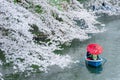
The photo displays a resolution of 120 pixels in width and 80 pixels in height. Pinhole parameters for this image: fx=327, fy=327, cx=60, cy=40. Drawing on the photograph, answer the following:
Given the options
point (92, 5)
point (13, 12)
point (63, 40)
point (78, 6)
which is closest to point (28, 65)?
point (13, 12)

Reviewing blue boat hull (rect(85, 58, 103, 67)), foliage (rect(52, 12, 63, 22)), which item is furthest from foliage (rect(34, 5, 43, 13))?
blue boat hull (rect(85, 58, 103, 67))

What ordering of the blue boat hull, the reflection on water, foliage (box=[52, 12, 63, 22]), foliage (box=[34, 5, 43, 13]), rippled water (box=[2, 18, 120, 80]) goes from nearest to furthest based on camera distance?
rippled water (box=[2, 18, 120, 80])
the reflection on water
the blue boat hull
foliage (box=[34, 5, 43, 13])
foliage (box=[52, 12, 63, 22])

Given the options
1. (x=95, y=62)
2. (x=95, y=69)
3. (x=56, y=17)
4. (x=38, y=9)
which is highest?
(x=38, y=9)

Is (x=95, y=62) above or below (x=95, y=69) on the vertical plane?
above

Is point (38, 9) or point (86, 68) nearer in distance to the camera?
point (86, 68)

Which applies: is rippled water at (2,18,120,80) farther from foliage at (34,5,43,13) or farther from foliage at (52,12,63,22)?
foliage at (34,5,43,13)

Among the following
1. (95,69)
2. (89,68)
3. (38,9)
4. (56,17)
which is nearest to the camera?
(95,69)

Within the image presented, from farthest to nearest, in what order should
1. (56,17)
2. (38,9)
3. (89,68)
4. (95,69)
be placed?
(56,17), (38,9), (89,68), (95,69)

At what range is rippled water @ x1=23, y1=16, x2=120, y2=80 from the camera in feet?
48.0

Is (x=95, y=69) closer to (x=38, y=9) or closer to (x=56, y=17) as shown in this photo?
(x=38, y=9)

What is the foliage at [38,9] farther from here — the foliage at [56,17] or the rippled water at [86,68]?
the rippled water at [86,68]

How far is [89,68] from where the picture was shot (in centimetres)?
1620

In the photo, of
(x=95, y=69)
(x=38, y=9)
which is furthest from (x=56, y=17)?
(x=95, y=69)

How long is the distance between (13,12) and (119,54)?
6.91 metres
